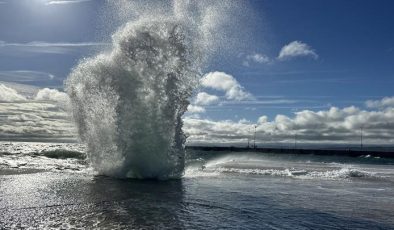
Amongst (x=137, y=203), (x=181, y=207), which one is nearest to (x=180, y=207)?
(x=181, y=207)

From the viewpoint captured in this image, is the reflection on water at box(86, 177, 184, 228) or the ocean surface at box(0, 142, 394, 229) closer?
the ocean surface at box(0, 142, 394, 229)

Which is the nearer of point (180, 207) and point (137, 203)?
point (180, 207)

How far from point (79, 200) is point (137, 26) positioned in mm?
15895

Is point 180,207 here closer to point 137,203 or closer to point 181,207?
point 181,207

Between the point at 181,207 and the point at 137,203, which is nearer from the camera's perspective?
the point at 181,207

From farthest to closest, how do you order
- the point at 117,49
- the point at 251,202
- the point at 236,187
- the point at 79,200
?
the point at 117,49
the point at 236,187
the point at 251,202
the point at 79,200

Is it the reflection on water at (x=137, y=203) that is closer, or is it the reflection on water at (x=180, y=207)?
the reflection on water at (x=180, y=207)

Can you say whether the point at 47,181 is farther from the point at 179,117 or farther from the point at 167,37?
the point at 167,37

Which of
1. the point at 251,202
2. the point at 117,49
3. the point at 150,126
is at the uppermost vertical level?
the point at 117,49

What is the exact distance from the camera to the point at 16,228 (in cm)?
1027

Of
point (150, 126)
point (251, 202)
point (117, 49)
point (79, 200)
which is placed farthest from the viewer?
point (117, 49)

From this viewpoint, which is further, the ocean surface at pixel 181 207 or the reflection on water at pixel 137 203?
the reflection on water at pixel 137 203

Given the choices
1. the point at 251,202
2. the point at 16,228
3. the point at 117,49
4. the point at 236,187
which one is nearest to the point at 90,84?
the point at 117,49

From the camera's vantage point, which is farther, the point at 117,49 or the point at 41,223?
the point at 117,49
